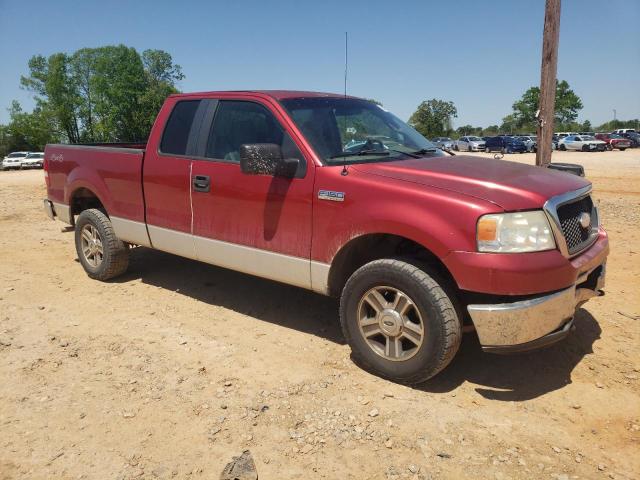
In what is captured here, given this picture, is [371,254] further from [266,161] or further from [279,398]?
[279,398]

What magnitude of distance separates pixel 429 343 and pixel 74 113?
7774 centimetres

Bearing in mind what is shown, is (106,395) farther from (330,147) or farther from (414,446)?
(330,147)

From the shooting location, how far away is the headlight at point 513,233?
10.0 ft

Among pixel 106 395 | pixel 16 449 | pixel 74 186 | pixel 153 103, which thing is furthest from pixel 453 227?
pixel 153 103

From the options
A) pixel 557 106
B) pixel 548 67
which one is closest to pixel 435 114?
pixel 557 106

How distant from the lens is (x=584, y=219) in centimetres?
355

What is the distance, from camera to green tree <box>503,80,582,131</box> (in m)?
77.4

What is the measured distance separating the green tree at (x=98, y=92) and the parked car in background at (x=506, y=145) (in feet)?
142

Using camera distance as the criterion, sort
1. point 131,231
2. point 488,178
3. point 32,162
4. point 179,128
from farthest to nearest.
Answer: point 32,162
point 131,231
point 179,128
point 488,178

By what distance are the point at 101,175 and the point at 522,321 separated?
14.8 feet

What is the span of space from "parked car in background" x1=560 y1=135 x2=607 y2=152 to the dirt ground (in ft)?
130

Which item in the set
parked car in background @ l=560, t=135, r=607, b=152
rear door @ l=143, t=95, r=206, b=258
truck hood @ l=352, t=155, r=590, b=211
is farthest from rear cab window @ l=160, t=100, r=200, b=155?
parked car in background @ l=560, t=135, r=607, b=152

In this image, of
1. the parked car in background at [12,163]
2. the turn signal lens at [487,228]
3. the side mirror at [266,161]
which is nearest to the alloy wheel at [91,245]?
the side mirror at [266,161]

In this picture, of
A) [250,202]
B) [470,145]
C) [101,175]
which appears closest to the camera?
[250,202]
